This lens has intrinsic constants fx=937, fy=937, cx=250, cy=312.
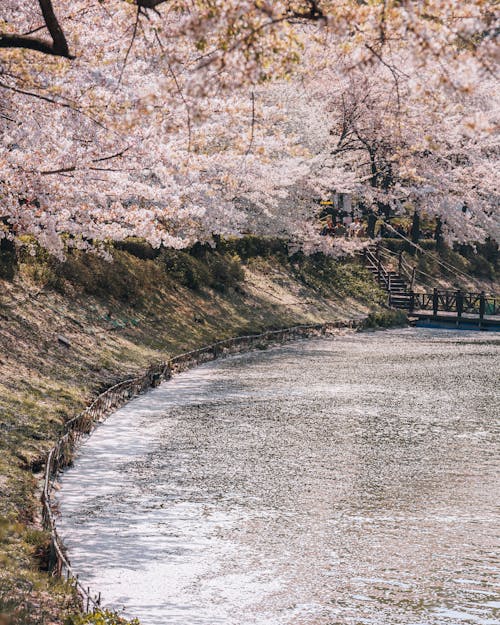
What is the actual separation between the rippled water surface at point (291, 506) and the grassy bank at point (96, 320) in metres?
0.95

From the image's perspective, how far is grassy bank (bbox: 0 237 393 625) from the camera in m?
13.2

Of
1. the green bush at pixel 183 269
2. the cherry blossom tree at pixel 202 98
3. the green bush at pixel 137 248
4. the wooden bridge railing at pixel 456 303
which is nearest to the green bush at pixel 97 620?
the cherry blossom tree at pixel 202 98

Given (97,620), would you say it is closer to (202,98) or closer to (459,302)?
(202,98)

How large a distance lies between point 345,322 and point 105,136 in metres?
27.0

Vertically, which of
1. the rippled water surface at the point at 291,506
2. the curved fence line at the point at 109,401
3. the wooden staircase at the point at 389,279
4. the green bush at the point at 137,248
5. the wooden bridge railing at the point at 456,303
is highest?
the green bush at the point at 137,248

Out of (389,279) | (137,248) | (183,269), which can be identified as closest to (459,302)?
(389,279)

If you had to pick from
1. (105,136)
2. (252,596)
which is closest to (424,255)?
(105,136)

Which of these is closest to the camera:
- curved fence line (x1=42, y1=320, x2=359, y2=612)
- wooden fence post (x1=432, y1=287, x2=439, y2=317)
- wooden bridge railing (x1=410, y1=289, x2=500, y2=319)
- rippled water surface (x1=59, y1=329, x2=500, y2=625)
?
rippled water surface (x1=59, y1=329, x2=500, y2=625)

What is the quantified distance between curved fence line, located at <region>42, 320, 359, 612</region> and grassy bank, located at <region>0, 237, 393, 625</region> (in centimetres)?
26

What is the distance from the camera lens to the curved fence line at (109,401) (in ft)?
39.8

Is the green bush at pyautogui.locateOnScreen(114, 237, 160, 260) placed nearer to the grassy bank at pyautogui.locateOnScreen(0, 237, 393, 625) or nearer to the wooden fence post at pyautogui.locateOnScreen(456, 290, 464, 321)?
the grassy bank at pyautogui.locateOnScreen(0, 237, 393, 625)

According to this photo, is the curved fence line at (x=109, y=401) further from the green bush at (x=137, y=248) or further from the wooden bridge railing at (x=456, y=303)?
the wooden bridge railing at (x=456, y=303)

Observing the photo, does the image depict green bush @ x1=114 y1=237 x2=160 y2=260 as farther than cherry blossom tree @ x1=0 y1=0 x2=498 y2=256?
Yes

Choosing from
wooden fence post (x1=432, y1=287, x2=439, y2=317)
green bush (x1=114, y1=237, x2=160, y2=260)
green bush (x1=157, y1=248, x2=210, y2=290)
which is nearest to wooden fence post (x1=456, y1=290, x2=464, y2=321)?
wooden fence post (x1=432, y1=287, x2=439, y2=317)
